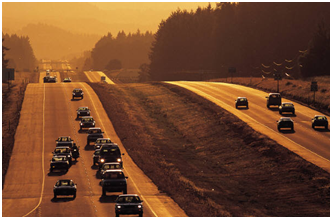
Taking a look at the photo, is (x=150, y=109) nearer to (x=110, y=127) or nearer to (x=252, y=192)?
(x=110, y=127)

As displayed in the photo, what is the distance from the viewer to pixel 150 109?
11525 centimetres

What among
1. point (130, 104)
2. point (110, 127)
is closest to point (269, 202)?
point (110, 127)

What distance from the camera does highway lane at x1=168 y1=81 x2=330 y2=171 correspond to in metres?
67.9

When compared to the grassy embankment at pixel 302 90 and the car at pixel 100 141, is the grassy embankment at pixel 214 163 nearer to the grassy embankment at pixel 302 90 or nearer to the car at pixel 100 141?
the car at pixel 100 141

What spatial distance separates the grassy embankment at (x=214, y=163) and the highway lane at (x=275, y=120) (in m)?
1.78

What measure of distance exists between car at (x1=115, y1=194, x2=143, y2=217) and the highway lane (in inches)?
898

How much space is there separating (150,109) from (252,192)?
2249 inches

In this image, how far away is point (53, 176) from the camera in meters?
61.2

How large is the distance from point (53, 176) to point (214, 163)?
67.2 ft

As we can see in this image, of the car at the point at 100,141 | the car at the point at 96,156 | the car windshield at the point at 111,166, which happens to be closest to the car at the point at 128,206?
the car windshield at the point at 111,166

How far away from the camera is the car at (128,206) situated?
4241 cm

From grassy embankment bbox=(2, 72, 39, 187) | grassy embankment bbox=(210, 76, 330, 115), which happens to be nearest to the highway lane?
grassy embankment bbox=(210, 76, 330, 115)

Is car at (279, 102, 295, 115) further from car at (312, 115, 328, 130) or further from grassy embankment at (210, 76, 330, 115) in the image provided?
car at (312, 115, 328, 130)

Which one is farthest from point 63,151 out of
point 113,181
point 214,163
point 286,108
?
point 286,108
